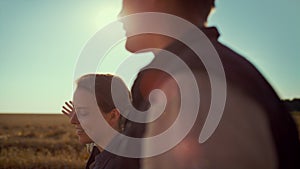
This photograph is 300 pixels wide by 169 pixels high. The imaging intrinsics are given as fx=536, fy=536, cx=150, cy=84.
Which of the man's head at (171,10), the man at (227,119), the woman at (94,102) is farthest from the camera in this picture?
the woman at (94,102)

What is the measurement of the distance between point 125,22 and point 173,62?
1.71 ft

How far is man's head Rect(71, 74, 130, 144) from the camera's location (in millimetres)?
3320

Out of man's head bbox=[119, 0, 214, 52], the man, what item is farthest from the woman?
the man

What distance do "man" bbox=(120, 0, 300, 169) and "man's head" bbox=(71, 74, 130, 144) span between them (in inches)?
74.1

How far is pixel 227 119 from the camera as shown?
1149 millimetres

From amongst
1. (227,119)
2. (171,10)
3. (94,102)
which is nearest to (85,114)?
(94,102)

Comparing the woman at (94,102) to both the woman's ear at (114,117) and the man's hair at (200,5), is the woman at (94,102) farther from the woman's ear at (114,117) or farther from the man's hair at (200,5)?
the man's hair at (200,5)

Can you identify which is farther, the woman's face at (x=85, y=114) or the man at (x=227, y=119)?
the woman's face at (x=85, y=114)

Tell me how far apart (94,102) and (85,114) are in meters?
0.10

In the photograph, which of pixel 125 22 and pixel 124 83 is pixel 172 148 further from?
pixel 124 83

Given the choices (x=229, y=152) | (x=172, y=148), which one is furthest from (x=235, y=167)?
(x=172, y=148)

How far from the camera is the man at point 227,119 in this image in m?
1.14

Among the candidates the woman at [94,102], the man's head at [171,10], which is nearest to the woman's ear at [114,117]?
the woman at [94,102]

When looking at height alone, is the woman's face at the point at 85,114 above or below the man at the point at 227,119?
below
